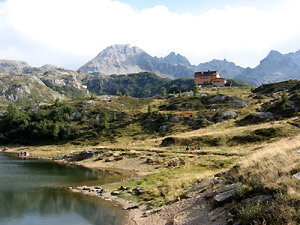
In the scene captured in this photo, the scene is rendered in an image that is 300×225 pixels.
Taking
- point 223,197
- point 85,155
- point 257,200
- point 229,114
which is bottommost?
point 85,155

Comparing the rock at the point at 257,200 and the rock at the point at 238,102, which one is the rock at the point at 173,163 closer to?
the rock at the point at 257,200

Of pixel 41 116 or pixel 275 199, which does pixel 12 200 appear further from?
pixel 41 116

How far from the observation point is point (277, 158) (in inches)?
798

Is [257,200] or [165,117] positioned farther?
[165,117]

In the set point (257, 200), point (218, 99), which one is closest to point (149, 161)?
point (257, 200)

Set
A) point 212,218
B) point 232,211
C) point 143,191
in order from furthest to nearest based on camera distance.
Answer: point 143,191, point 212,218, point 232,211

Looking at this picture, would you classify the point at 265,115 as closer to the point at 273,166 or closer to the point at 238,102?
the point at 238,102

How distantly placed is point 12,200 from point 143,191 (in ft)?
68.4

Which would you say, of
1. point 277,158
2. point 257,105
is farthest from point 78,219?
point 257,105

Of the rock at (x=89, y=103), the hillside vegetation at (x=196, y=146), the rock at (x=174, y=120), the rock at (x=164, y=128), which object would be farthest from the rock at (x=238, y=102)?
the rock at (x=89, y=103)

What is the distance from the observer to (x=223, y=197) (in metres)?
19.4

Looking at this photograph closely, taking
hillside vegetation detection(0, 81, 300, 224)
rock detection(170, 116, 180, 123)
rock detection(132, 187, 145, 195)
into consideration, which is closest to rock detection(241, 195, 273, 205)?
hillside vegetation detection(0, 81, 300, 224)

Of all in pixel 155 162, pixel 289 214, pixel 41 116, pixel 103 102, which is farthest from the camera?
pixel 103 102

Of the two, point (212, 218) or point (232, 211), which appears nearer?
point (232, 211)
